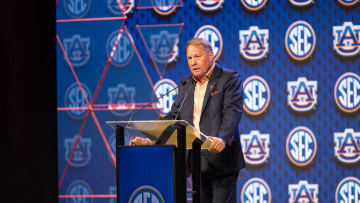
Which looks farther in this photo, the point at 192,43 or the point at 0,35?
the point at 0,35

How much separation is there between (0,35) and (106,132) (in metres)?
1.30

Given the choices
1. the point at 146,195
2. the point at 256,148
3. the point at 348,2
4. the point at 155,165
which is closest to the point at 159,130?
the point at 155,165

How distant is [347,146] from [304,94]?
57cm

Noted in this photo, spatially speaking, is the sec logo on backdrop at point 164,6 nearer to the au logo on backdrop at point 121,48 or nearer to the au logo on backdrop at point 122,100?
the au logo on backdrop at point 121,48

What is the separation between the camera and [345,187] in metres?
4.18

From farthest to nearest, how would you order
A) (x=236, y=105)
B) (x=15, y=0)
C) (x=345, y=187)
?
(x=15, y=0) < (x=345, y=187) < (x=236, y=105)

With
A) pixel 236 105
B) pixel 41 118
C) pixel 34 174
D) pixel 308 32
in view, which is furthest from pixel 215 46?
pixel 34 174

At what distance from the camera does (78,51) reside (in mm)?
4609

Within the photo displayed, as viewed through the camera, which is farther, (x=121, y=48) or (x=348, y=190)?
(x=121, y=48)

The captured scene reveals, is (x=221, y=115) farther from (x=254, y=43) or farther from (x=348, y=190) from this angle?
(x=348, y=190)

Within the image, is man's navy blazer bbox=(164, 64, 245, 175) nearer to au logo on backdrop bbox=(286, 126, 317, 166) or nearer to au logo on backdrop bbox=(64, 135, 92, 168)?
au logo on backdrop bbox=(286, 126, 317, 166)

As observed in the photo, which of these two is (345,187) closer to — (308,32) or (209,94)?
(308,32)

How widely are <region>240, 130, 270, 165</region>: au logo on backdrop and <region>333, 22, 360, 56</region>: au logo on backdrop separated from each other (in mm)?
985

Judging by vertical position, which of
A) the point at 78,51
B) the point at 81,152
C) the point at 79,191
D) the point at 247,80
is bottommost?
the point at 79,191
